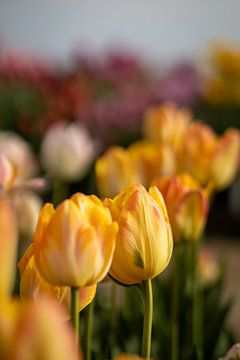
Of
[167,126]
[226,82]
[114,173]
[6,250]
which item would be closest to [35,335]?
[6,250]

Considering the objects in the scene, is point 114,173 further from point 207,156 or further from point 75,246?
point 75,246

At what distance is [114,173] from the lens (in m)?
0.54

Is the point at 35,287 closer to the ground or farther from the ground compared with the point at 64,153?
farther from the ground

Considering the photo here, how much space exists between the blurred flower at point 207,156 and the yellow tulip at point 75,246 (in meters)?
0.31

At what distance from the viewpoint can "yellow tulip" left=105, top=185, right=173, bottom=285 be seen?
29 centimetres

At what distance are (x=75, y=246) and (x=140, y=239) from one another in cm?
4

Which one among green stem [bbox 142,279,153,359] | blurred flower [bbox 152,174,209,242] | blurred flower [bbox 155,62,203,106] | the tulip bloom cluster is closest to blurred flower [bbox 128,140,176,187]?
the tulip bloom cluster

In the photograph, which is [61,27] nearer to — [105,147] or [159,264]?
[105,147]

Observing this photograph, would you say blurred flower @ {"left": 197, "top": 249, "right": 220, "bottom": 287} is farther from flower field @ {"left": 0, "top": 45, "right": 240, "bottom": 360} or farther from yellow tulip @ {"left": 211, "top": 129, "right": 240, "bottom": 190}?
yellow tulip @ {"left": 211, "top": 129, "right": 240, "bottom": 190}

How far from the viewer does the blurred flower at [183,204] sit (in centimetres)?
42

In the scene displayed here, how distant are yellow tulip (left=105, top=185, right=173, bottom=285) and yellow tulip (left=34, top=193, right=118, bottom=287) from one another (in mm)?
24

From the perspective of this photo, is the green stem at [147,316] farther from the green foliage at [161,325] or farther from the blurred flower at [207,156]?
the blurred flower at [207,156]

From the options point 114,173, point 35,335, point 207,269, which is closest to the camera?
point 35,335

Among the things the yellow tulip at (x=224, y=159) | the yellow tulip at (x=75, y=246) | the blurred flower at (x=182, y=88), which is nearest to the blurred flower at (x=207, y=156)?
the yellow tulip at (x=224, y=159)
